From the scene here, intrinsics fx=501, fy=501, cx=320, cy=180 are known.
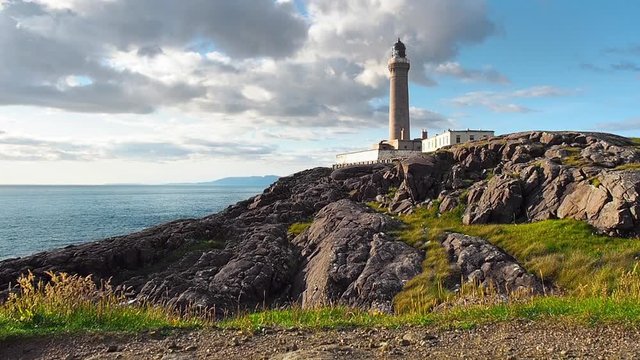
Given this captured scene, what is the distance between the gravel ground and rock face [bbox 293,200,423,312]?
41.0ft

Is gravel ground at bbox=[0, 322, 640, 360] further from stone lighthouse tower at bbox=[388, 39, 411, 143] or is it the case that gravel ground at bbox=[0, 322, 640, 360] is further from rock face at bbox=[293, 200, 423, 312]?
stone lighthouse tower at bbox=[388, 39, 411, 143]

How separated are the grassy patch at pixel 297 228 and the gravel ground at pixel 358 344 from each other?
32.0m

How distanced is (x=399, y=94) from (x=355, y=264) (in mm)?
76453

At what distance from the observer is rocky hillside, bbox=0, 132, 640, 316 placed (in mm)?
29375

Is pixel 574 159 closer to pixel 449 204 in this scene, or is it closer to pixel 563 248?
pixel 449 204

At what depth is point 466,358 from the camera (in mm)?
9602

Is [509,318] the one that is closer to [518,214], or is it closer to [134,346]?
[134,346]

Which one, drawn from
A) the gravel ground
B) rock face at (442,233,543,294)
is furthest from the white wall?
the gravel ground

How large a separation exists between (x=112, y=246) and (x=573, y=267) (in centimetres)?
3414

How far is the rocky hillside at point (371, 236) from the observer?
29.4 metres

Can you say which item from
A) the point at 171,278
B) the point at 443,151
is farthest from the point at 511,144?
the point at 171,278

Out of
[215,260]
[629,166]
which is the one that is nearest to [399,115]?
[629,166]

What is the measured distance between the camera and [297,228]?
150 feet

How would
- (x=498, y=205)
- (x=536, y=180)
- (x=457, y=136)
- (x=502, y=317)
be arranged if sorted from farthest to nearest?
(x=457, y=136) → (x=536, y=180) → (x=498, y=205) → (x=502, y=317)
